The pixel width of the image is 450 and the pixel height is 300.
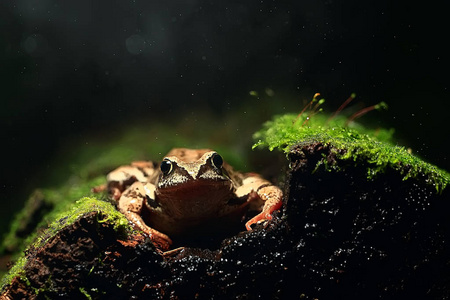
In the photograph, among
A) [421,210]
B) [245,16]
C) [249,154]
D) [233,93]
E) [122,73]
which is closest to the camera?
[421,210]

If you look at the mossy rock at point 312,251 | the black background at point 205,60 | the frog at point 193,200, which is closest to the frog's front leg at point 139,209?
the frog at point 193,200

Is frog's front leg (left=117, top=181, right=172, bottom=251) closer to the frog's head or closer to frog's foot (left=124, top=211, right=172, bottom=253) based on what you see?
frog's foot (left=124, top=211, right=172, bottom=253)

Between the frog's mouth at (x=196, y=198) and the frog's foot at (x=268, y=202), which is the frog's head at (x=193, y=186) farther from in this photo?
the frog's foot at (x=268, y=202)

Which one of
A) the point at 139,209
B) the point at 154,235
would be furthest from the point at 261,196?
the point at 139,209

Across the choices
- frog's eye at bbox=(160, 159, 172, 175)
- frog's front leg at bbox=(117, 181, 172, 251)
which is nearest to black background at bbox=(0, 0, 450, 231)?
frog's front leg at bbox=(117, 181, 172, 251)

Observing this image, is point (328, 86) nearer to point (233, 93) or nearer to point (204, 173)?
point (233, 93)

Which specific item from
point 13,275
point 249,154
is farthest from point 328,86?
point 13,275
